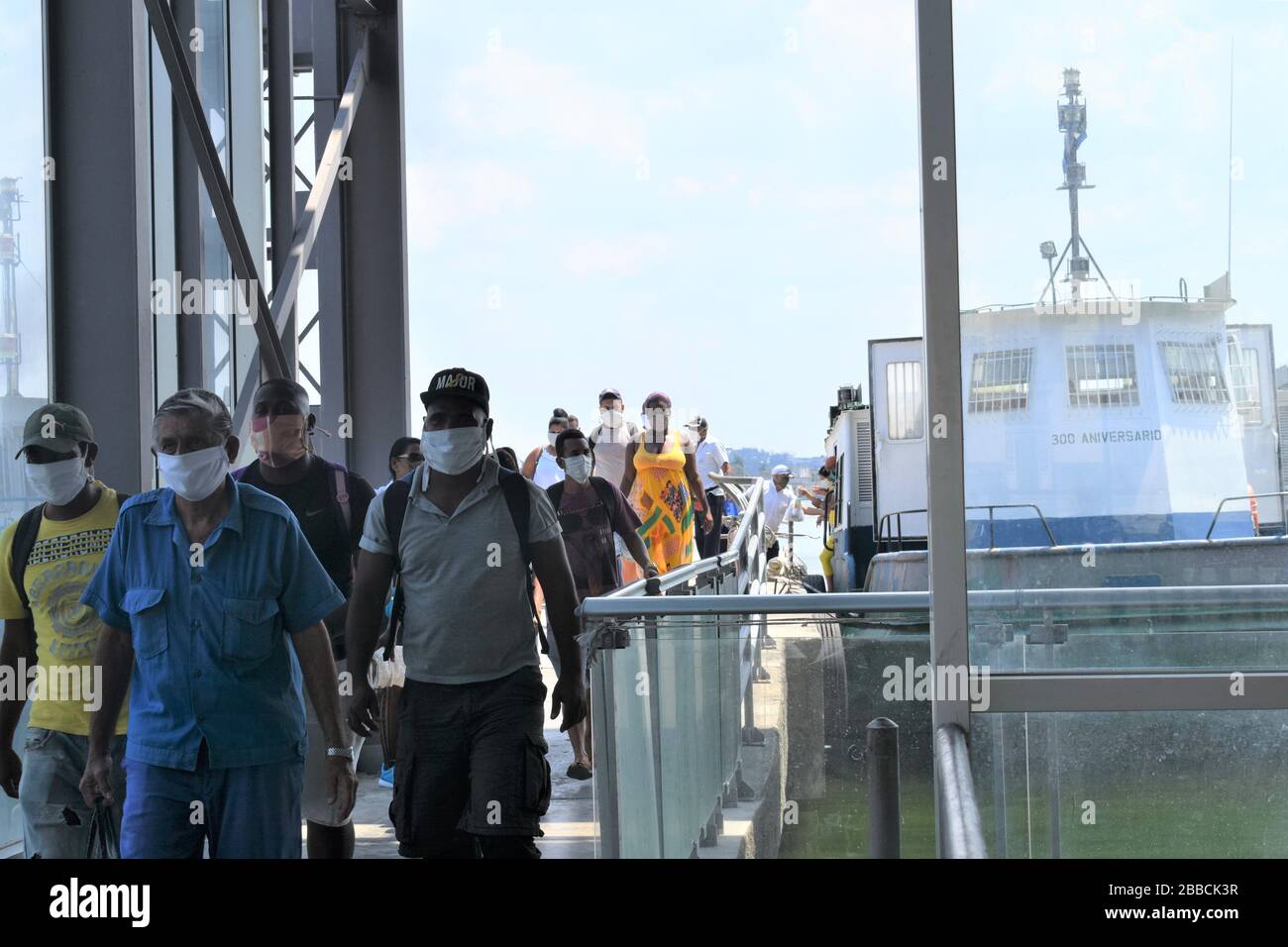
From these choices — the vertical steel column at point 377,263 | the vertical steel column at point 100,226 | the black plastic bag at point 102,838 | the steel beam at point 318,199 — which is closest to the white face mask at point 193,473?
the black plastic bag at point 102,838

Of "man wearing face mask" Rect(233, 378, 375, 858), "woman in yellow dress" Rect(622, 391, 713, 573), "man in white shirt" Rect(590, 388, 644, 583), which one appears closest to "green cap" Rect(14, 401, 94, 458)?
"man wearing face mask" Rect(233, 378, 375, 858)

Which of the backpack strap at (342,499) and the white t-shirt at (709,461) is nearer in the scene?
the backpack strap at (342,499)

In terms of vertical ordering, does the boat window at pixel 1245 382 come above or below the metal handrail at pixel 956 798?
above

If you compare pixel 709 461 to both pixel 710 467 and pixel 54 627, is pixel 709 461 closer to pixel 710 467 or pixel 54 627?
pixel 710 467

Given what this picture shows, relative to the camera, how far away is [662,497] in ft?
28.6

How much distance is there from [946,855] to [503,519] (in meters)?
2.09

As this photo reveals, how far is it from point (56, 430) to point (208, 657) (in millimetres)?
1049

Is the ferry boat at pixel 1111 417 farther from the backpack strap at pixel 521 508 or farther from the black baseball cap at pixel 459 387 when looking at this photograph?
the black baseball cap at pixel 459 387

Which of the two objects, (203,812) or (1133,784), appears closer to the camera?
(1133,784)

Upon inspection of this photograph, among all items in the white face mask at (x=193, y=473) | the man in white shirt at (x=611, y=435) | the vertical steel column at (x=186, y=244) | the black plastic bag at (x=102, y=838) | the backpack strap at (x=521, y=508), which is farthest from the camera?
the man in white shirt at (x=611, y=435)

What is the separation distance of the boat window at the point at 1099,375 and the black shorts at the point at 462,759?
6.36 ft

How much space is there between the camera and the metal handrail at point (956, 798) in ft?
8.49

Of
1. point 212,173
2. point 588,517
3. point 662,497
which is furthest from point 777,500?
point 212,173

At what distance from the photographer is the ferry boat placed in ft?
10.3
